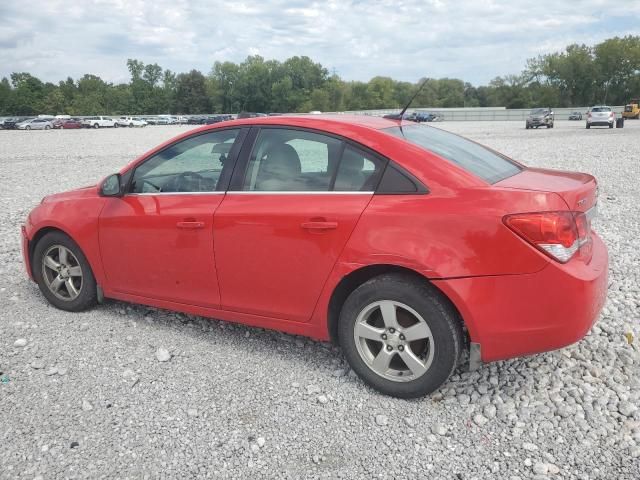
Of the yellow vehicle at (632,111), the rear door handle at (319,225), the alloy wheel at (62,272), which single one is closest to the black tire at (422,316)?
the rear door handle at (319,225)

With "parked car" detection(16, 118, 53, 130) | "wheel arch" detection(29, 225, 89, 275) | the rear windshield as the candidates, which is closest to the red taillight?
the rear windshield

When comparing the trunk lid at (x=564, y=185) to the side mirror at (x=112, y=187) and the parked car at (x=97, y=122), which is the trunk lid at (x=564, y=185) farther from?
the parked car at (x=97, y=122)

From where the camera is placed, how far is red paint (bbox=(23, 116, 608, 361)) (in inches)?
114

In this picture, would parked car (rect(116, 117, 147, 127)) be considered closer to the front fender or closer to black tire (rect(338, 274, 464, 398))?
the front fender

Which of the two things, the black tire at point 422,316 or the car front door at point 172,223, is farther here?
the car front door at point 172,223

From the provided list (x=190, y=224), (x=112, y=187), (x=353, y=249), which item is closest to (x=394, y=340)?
(x=353, y=249)

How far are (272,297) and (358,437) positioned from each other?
41.4 inches

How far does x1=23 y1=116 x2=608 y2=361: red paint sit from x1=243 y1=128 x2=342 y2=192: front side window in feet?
0.26

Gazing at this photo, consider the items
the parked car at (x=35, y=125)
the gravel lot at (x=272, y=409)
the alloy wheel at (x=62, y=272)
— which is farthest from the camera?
the parked car at (x=35, y=125)

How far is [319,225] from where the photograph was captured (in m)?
3.30

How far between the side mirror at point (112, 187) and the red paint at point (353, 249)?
59 mm

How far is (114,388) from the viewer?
138 inches

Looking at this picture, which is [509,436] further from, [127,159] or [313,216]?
[127,159]

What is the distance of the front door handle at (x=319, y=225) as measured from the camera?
Result: 3260 mm
